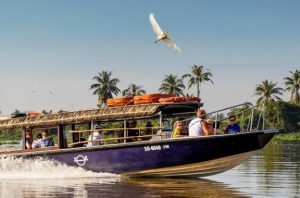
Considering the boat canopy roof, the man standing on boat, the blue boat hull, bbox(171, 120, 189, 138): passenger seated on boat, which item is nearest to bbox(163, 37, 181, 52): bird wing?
the boat canopy roof

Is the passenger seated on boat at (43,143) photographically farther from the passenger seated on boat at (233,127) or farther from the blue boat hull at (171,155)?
the passenger seated on boat at (233,127)

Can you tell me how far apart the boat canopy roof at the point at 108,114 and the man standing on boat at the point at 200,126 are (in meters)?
0.91

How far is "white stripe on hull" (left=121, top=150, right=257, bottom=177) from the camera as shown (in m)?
14.2

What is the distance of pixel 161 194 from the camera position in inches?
462

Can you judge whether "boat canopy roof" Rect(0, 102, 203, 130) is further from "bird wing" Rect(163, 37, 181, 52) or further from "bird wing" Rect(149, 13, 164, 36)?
"bird wing" Rect(149, 13, 164, 36)

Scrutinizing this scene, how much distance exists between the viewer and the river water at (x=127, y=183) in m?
11.9

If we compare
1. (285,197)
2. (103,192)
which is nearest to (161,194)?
(103,192)

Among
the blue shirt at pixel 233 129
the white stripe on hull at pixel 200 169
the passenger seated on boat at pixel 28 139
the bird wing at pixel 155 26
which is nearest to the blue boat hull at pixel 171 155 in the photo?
the white stripe on hull at pixel 200 169

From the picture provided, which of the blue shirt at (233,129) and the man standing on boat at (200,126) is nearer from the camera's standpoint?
the man standing on boat at (200,126)

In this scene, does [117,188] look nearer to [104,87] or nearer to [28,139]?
[28,139]

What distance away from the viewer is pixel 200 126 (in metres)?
14.2

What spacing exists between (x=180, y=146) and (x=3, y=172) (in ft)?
18.8

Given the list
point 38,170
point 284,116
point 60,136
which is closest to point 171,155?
point 60,136

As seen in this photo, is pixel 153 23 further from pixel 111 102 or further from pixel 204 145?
pixel 204 145
